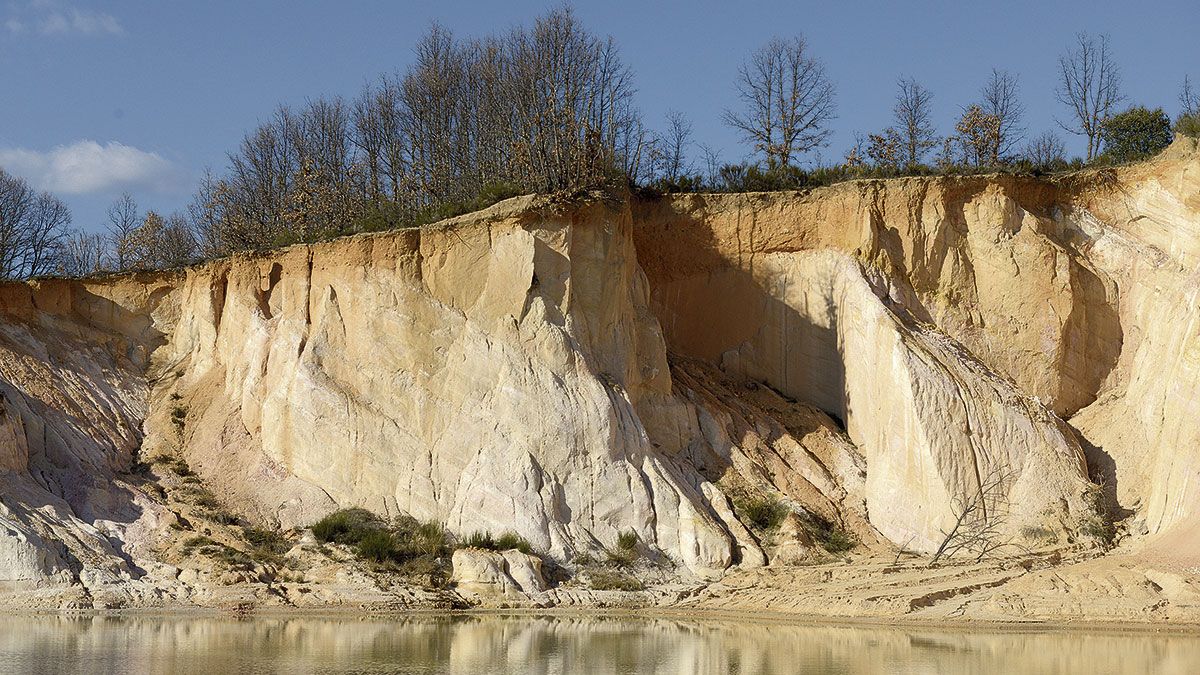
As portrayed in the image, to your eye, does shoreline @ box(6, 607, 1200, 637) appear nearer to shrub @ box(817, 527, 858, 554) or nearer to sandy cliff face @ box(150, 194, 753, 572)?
sandy cliff face @ box(150, 194, 753, 572)

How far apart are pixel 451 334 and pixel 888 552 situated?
9.95 metres

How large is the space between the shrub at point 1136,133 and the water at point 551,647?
16.8 metres

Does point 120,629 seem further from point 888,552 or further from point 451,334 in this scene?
point 888,552

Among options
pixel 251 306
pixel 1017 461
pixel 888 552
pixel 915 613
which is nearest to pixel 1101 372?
pixel 1017 461

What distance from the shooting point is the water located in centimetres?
2103

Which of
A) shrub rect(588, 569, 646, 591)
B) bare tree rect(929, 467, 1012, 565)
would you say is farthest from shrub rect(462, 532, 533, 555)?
bare tree rect(929, 467, 1012, 565)

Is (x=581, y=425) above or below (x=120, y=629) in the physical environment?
above

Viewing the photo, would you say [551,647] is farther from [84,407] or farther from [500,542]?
[84,407]

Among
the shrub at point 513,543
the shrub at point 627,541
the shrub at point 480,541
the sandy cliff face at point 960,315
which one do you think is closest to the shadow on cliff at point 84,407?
the shrub at point 480,541

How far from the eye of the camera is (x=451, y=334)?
31.8 metres

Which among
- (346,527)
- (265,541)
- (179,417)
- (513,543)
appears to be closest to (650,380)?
(513,543)

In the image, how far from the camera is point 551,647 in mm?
23188

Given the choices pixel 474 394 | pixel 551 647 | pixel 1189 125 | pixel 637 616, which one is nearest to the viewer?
pixel 551 647

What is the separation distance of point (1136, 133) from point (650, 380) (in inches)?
597
